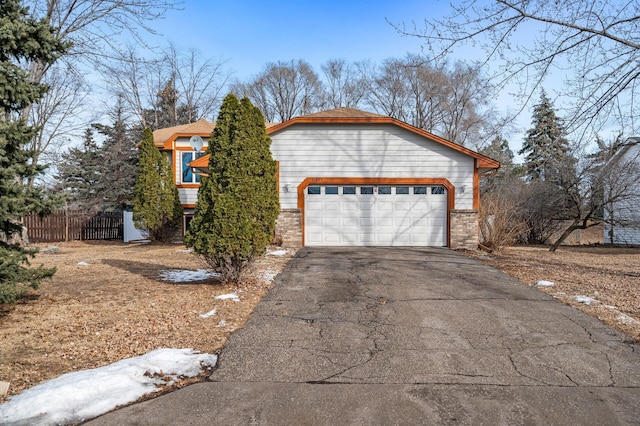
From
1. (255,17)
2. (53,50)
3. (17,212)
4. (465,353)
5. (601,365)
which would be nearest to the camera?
(601,365)

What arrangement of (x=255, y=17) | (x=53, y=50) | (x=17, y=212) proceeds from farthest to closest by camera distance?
(x=255, y=17) < (x=53, y=50) < (x=17, y=212)

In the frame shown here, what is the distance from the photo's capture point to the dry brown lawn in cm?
399

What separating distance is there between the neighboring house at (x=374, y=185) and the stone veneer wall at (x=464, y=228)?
0.60 ft

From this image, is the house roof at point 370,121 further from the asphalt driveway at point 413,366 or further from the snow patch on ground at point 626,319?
the snow patch on ground at point 626,319

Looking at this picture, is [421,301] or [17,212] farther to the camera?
[421,301]

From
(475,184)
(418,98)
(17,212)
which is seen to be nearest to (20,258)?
(17,212)

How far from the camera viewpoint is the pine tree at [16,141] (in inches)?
181

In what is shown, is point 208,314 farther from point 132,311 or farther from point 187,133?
point 187,133

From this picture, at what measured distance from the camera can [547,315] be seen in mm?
5398

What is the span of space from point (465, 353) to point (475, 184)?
383 inches

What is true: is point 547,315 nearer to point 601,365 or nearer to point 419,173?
point 601,365

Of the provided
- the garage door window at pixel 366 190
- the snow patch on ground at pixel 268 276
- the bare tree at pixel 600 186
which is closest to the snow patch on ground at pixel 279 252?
the snow patch on ground at pixel 268 276

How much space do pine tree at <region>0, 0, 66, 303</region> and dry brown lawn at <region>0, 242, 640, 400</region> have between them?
67cm

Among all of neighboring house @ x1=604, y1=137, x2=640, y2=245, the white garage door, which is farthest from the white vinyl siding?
neighboring house @ x1=604, y1=137, x2=640, y2=245
